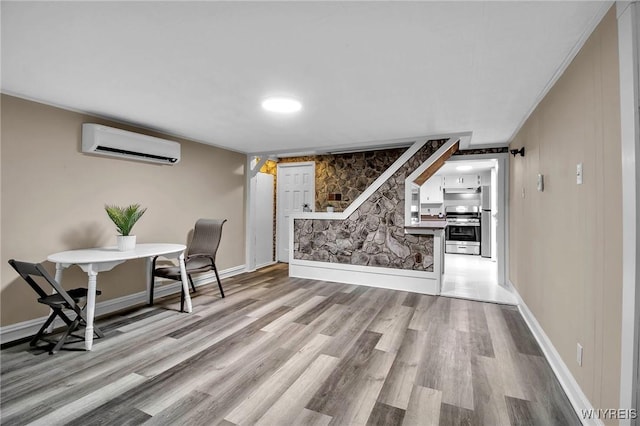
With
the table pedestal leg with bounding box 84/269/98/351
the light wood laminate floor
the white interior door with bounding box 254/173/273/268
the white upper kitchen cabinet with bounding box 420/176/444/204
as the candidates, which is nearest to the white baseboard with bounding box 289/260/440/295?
the light wood laminate floor

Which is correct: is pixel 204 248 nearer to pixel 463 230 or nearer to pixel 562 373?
pixel 562 373

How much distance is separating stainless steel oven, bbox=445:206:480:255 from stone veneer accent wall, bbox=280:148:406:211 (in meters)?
3.29

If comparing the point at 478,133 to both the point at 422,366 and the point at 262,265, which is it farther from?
the point at 262,265

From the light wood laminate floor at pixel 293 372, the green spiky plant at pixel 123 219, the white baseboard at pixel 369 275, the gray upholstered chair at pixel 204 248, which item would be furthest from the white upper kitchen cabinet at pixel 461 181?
the green spiky plant at pixel 123 219

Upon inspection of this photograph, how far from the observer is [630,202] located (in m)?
1.21

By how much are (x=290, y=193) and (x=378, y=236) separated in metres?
2.55

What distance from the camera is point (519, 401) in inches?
71.6

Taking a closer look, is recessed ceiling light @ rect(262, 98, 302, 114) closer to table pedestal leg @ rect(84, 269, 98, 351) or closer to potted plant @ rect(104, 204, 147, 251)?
potted plant @ rect(104, 204, 147, 251)

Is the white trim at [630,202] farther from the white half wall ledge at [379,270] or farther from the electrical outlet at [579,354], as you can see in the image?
the white half wall ledge at [379,270]

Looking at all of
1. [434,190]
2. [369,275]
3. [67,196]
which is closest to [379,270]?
[369,275]

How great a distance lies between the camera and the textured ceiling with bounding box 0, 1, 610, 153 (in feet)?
5.01

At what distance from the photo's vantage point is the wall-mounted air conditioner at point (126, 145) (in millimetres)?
3094

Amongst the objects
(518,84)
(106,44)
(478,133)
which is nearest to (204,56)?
(106,44)

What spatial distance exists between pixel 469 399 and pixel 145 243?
3814 mm
